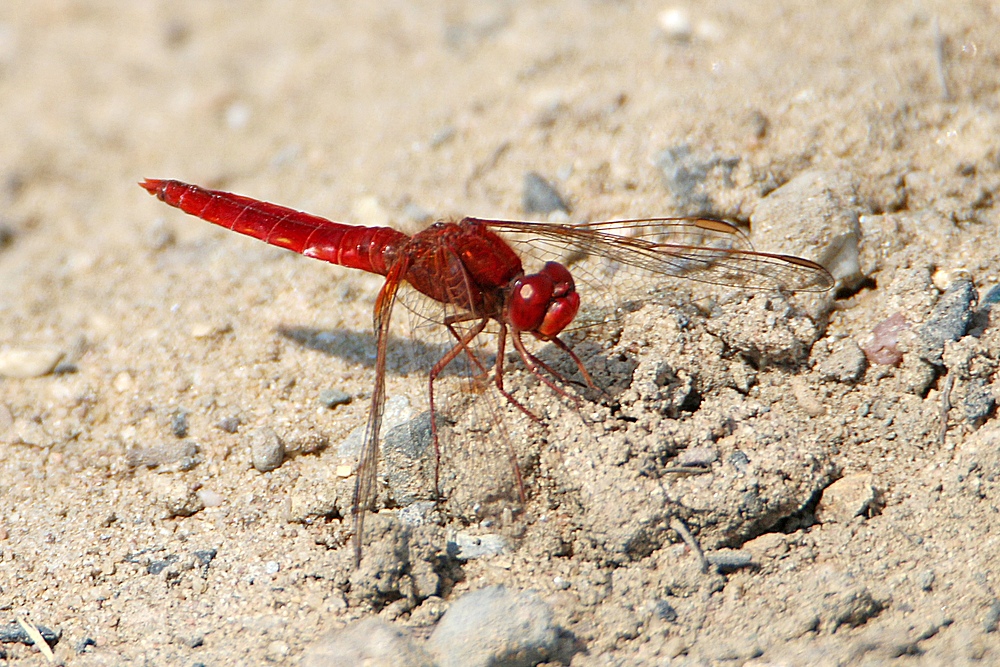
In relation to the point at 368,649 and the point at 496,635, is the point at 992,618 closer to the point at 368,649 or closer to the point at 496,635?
the point at 496,635

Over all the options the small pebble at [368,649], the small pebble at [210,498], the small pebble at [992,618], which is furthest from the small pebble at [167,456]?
the small pebble at [992,618]

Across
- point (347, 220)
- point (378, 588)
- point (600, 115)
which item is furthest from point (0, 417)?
point (600, 115)

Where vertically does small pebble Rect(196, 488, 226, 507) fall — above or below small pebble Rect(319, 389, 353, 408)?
below

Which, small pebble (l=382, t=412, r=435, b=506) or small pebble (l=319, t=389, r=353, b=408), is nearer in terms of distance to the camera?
small pebble (l=382, t=412, r=435, b=506)

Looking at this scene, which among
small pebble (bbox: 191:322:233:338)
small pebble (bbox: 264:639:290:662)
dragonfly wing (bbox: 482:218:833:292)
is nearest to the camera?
small pebble (bbox: 264:639:290:662)

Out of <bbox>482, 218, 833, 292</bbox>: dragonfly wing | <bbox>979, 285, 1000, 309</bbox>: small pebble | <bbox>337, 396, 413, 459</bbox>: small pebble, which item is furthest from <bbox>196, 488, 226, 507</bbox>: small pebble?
<bbox>979, 285, 1000, 309</bbox>: small pebble

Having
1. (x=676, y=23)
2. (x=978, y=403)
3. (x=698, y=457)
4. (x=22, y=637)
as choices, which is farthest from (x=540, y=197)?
(x=22, y=637)

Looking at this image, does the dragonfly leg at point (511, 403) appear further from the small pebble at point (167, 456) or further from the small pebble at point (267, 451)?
the small pebble at point (167, 456)

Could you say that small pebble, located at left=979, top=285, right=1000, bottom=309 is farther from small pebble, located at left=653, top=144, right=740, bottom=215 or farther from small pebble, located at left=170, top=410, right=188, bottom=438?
small pebble, located at left=170, top=410, right=188, bottom=438
